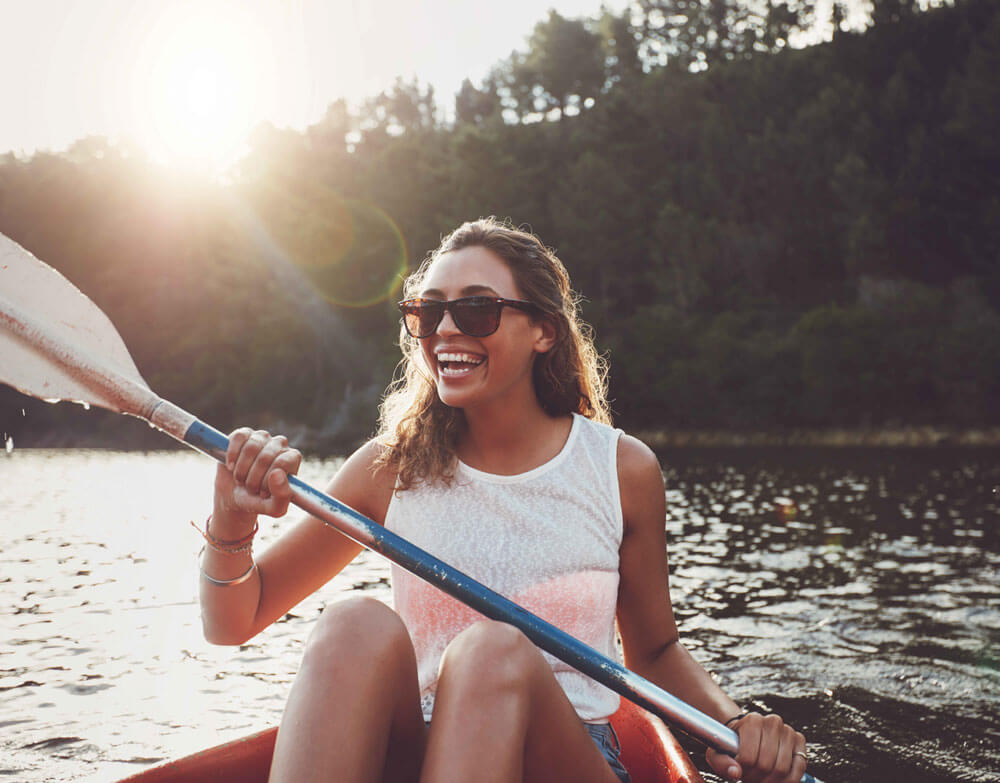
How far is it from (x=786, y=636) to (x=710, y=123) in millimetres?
44264

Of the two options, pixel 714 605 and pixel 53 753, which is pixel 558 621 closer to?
pixel 53 753

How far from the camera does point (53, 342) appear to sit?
7.53 ft

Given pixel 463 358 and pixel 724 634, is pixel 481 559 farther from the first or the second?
pixel 724 634

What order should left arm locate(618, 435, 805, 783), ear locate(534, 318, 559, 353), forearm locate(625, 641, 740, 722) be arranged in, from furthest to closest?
ear locate(534, 318, 559, 353)
left arm locate(618, 435, 805, 783)
forearm locate(625, 641, 740, 722)

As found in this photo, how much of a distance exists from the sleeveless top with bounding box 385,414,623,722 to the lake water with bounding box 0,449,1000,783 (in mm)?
1068

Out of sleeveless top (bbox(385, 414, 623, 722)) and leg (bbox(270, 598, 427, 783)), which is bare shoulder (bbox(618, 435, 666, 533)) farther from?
leg (bbox(270, 598, 427, 783))

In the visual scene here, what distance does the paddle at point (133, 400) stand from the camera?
6.51 feet

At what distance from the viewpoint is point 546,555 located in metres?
2.22

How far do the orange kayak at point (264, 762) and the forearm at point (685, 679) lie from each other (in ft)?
0.51

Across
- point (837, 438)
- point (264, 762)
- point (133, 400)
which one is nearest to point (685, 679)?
point (264, 762)

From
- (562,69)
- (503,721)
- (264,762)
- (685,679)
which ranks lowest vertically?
(264,762)

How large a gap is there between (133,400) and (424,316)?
2.41 ft

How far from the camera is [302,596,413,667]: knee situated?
1858 millimetres

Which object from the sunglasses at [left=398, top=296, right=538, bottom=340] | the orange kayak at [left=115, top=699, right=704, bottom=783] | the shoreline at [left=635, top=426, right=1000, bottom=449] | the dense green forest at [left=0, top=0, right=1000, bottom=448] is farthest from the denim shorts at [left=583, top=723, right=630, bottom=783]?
the dense green forest at [left=0, top=0, right=1000, bottom=448]
